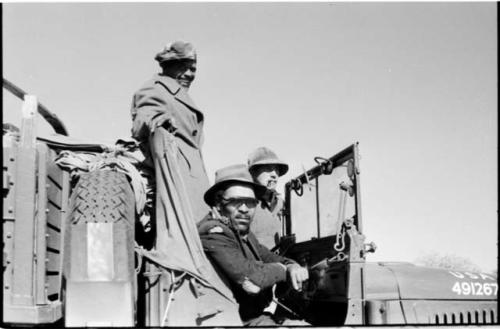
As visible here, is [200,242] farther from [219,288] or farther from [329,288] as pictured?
[329,288]

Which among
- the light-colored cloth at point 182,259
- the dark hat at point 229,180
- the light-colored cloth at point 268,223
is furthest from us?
the light-colored cloth at point 268,223

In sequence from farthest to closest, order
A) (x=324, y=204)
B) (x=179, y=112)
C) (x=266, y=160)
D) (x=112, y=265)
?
1. (x=266, y=160)
2. (x=324, y=204)
3. (x=179, y=112)
4. (x=112, y=265)

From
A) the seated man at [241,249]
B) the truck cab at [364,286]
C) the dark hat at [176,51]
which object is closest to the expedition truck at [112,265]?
the truck cab at [364,286]

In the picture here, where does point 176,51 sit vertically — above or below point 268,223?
above

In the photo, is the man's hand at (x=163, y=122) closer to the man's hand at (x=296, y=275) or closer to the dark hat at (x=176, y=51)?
the dark hat at (x=176, y=51)

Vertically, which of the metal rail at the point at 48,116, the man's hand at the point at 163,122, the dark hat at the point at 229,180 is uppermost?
the metal rail at the point at 48,116

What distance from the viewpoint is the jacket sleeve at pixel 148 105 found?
3.65 meters

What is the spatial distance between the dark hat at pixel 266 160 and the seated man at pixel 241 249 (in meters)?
1.15

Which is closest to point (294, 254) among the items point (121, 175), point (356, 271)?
point (356, 271)

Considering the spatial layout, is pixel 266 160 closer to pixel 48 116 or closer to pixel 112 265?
pixel 48 116

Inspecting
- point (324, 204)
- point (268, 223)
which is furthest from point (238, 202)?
point (268, 223)

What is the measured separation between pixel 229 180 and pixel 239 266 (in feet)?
1.81

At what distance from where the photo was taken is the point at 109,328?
2.77 m

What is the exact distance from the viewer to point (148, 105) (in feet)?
12.5
